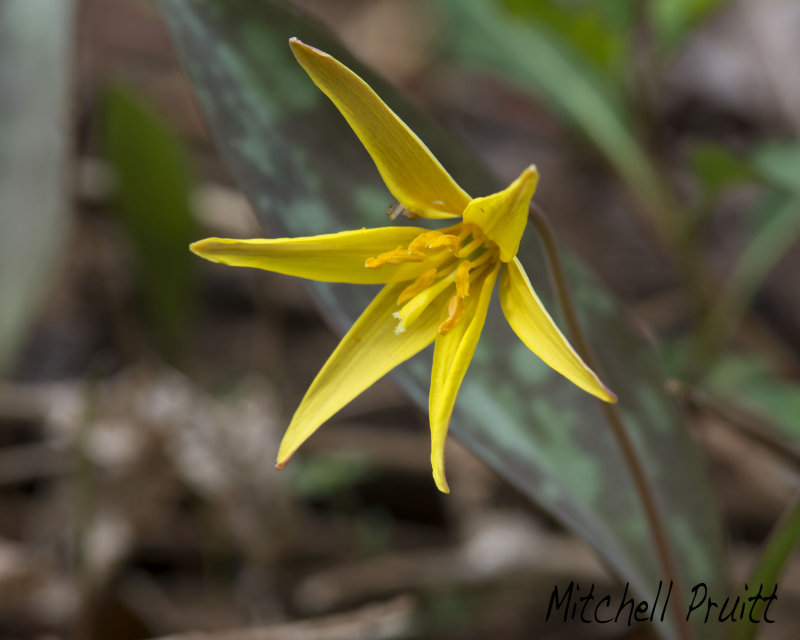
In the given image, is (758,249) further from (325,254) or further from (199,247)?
(199,247)

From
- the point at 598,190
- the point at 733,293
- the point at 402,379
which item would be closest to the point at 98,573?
the point at 402,379

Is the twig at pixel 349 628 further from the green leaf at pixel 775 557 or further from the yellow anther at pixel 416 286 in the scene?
the yellow anther at pixel 416 286

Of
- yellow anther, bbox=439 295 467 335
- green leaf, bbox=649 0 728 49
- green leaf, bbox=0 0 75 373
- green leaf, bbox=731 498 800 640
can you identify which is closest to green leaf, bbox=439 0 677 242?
green leaf, bbox=649 0 728 49

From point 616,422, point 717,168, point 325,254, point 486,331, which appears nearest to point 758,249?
point 717,168

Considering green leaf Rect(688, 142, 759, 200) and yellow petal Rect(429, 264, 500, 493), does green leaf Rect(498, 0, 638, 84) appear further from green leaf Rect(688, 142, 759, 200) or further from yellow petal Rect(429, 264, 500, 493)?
yellow petal Rect(429, 264, 500, 493)

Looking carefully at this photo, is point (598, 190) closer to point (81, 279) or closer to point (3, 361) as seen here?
point (81, 279)
